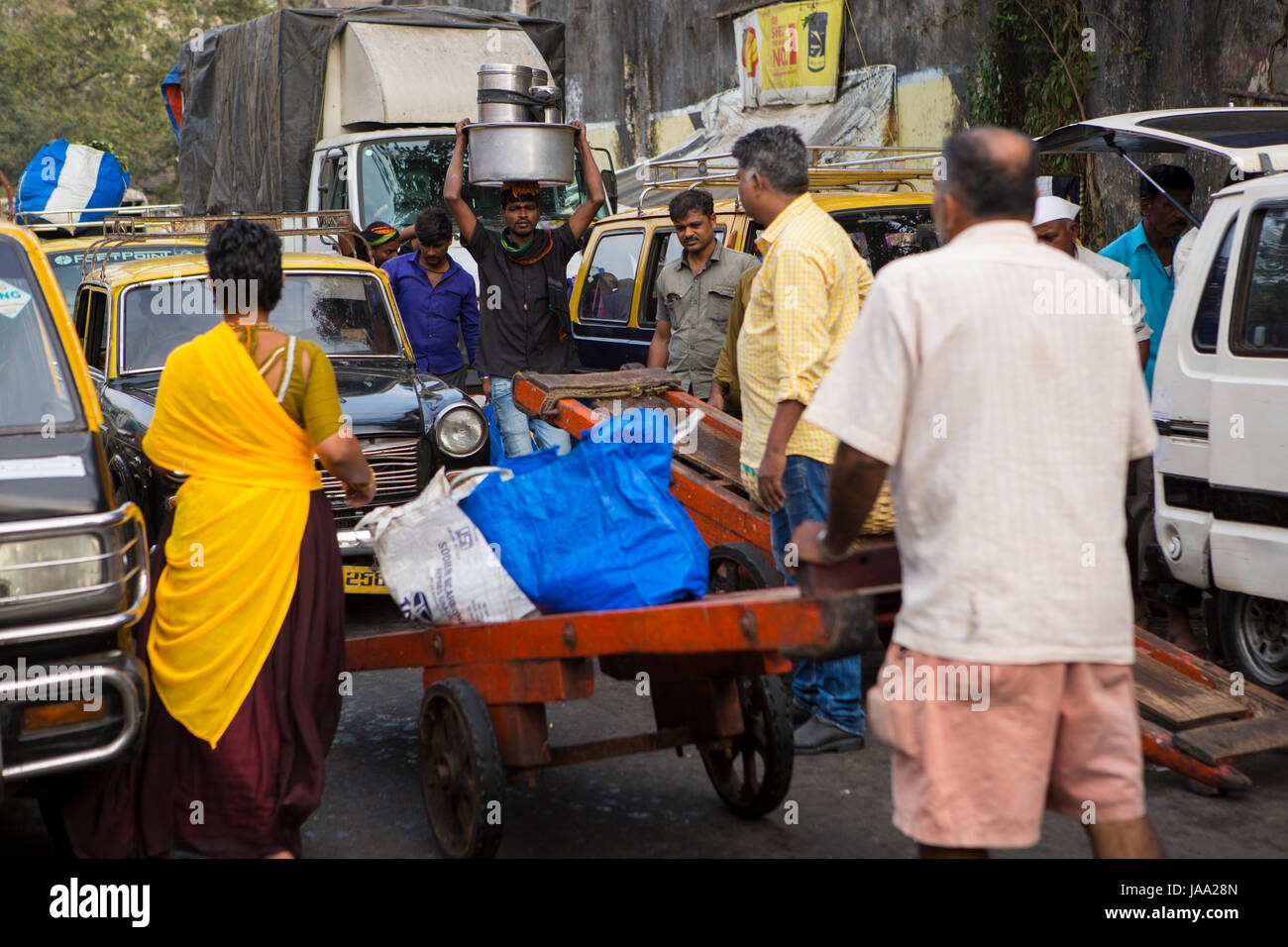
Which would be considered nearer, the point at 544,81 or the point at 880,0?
the point at 544,81

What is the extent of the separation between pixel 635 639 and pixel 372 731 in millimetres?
2300

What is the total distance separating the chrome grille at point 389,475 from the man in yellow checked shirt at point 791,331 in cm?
240

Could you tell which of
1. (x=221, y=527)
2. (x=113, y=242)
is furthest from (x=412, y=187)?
(x=221, y=527)

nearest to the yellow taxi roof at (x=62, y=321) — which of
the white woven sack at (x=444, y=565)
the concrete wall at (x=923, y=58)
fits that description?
the white woven sack at (x=444, y=565)

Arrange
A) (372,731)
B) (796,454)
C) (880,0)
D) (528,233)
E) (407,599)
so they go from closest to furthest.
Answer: (407,599)
(796,454)
(372,731)
(528,233)
(880,0)

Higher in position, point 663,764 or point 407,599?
point 407,599

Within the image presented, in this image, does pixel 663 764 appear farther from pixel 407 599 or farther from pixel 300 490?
pixel 300 490

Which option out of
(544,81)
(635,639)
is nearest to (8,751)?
(635,639)

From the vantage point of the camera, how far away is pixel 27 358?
4.06 meters

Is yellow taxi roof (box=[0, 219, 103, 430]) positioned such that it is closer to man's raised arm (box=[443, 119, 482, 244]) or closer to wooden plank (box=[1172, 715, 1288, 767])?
man's raised arm (box=[443, 119, 482, 244])

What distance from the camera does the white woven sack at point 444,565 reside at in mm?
3836

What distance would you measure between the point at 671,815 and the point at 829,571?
5.86 ft

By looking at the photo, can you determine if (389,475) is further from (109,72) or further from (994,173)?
(109,72)

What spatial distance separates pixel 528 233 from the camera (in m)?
7.39
